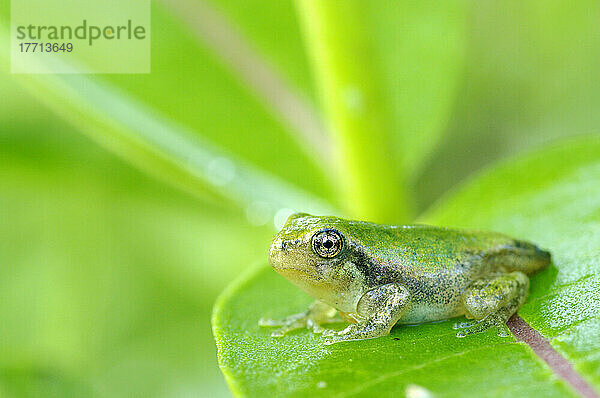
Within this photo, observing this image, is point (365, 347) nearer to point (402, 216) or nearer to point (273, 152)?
Answer: point (402, 216)

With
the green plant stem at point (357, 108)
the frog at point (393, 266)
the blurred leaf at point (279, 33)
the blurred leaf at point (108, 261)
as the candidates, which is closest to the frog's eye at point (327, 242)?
the frog at point (393, 266)

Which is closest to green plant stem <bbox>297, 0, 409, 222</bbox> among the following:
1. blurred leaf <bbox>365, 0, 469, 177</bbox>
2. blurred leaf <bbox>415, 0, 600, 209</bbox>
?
blurred leaf <bbox>365, 0, 469, 177</bbox>

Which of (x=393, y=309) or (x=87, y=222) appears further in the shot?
(x=87, y=222)

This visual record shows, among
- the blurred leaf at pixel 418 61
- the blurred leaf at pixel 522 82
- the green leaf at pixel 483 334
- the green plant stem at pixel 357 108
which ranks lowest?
the green leaf at pixel 483 334

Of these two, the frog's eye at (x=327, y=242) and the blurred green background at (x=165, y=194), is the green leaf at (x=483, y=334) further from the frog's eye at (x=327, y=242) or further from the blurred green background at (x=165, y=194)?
the blurred green background at (x=165, y=194)

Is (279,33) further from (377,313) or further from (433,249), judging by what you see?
(377,313)

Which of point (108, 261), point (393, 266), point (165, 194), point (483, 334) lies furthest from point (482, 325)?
point (108, 261)

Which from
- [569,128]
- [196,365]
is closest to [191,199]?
[196,365]
